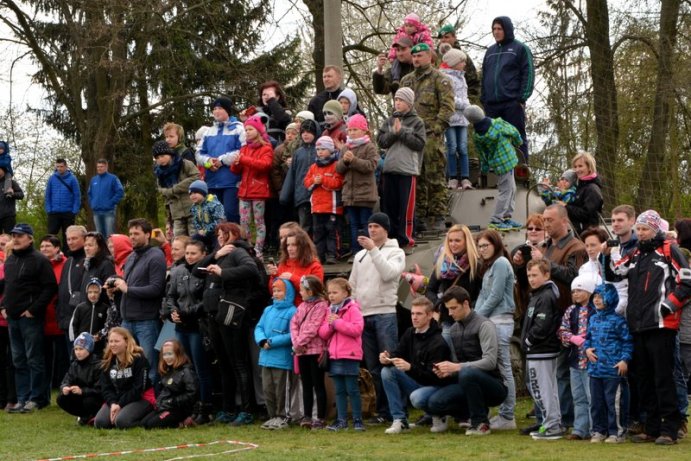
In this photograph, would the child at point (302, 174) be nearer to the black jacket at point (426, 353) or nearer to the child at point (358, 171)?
the child at point (358, 171)

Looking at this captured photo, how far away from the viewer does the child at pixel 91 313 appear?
544 inches

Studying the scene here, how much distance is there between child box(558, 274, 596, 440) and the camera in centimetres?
1085

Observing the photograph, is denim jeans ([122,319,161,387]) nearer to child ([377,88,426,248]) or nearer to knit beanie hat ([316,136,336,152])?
knit beanie hat ([316,136,336,152])

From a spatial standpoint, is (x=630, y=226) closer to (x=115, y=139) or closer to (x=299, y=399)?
(x=299, y=399)

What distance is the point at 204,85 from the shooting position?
2603 cm

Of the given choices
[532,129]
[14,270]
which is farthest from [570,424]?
[532,129]

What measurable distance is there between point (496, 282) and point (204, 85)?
603 inches

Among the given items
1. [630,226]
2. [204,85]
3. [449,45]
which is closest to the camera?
[630,226]

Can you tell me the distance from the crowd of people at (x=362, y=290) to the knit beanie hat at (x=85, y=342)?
0.41 feet

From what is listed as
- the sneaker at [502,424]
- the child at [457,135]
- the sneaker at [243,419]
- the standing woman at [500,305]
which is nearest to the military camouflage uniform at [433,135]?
the child at [457,135]

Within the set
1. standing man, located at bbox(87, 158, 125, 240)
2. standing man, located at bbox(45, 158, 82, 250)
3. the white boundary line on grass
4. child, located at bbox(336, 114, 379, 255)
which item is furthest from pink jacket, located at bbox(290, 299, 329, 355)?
standing man, located at bbox(45, 158, 82, 250)

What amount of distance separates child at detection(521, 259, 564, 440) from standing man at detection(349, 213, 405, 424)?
4.94 ft

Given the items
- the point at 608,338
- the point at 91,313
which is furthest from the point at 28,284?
the point at 608,338

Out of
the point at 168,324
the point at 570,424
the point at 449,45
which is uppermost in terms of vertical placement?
the point at 449,45
